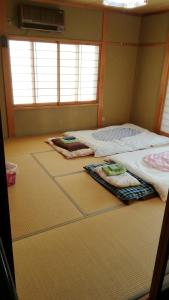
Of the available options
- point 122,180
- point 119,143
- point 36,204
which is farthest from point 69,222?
point 119,143

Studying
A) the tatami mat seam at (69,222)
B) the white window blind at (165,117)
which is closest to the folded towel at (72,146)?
the tatami mat seam at (69,222)

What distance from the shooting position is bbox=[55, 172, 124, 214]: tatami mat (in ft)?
8.47

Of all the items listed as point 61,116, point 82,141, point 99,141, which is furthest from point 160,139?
point 61,116

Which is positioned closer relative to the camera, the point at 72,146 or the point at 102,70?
the point at 72,146

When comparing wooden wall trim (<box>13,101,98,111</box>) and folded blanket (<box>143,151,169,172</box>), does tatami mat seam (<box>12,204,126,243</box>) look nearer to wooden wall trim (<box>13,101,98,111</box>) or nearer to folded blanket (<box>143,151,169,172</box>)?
folded blanket (<box>143,151,169,172</box>)

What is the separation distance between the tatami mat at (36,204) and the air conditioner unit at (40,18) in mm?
2540

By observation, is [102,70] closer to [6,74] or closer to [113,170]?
[6,74]

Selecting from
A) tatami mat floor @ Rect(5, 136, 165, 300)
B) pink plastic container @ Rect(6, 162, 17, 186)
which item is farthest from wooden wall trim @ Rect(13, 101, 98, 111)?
pink plastic container @ Rect(6, 162, 17, 186)

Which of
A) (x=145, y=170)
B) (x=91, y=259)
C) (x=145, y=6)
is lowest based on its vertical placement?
(x=91, y=259)

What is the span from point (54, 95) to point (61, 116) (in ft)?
1.47

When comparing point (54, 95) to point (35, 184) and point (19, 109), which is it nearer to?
point (19, 109)

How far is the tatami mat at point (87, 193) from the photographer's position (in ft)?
8.47

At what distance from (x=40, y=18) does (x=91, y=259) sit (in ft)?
12.8

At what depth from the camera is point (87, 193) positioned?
2.80 meters
